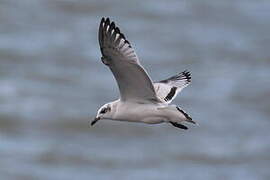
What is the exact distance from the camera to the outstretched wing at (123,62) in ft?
Answer: 25.3

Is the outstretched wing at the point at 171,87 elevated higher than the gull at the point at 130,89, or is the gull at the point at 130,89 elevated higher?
the outstretched wing at the point at 171,87

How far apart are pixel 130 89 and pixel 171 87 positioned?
708 mm

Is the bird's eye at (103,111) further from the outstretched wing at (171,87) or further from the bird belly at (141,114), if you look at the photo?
the outstretched wing at (171,87)

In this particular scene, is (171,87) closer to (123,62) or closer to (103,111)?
(103,111)

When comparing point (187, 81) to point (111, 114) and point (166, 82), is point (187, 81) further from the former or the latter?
point (111, 114)

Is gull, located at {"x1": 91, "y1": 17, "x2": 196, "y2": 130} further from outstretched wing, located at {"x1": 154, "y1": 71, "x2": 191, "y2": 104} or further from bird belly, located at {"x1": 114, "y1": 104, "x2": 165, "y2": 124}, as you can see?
outstretched wing, located at {"x1": 154, "y1": 71, "x2": 191, "y2": 104}

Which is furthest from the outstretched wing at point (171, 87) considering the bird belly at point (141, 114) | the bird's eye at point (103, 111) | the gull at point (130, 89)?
the bird's eye at point (103, 111)

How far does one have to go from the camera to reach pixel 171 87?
28.7 ft

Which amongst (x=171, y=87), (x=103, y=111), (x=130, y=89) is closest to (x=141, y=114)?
(x=130, y=89)

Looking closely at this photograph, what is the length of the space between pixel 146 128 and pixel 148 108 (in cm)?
1504

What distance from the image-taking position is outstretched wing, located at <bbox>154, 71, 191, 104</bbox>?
8516mm

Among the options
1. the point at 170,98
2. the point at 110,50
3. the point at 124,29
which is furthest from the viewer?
the point at 124,29

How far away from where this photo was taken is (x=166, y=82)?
29.3 ft

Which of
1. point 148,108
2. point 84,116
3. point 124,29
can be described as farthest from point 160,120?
point 124,29
